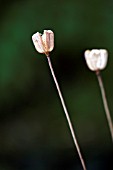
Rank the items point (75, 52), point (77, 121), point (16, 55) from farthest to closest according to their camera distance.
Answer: point (77, 121)
point (75, 52)
point (16, 55)

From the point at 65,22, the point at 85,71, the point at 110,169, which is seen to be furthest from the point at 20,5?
the point at 110,169

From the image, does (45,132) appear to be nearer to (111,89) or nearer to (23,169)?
(23,169)

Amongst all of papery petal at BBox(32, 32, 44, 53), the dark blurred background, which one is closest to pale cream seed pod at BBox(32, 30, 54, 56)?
papery petal at BBox(32, 32, 44, 53)

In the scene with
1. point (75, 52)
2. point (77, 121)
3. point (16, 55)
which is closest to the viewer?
point (16, 55)

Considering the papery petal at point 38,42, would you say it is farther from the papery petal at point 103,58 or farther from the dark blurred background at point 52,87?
the dark blurred background at point 52,87

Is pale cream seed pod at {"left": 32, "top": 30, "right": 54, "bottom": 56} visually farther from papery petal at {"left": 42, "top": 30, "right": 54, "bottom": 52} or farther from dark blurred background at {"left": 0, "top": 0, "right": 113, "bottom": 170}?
dark blurred background at {"left": 0, "top": 0, "right": 113, "bottom": 170}

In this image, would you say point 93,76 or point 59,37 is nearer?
point 59,37

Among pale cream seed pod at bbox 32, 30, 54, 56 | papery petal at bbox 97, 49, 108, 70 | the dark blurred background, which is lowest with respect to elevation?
the dark blurred background
